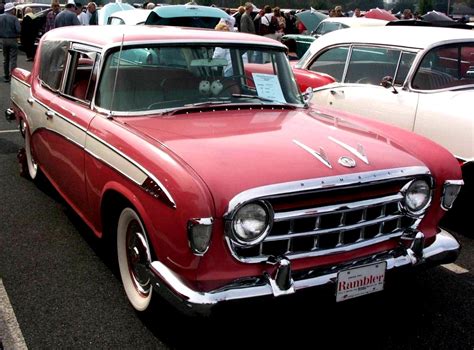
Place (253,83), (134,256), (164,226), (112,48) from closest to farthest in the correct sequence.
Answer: (164,226), (134,256), (112,48), (253,83)

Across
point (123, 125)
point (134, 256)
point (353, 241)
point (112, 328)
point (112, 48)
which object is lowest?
point (112, 328)

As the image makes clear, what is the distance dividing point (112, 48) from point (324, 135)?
152cm

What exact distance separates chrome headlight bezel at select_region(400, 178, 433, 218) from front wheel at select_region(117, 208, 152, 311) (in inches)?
55.3

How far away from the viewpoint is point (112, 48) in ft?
12.1

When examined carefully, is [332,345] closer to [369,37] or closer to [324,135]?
[324,135]

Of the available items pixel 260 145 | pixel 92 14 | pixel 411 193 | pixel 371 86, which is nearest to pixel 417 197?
pixel 411 193

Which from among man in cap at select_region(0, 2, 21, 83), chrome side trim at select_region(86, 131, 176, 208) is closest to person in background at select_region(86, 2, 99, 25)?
man in cap at select_region(0, 2, 21, 83)

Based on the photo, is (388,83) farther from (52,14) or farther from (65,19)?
(52,14)

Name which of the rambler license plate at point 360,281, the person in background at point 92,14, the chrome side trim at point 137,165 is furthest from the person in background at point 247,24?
the rambler license plate at point 360,281

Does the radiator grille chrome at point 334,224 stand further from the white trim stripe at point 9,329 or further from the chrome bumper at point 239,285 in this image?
the white trim stripe at point 9,329

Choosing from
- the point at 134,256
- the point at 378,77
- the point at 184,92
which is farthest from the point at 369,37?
the point at 134,256

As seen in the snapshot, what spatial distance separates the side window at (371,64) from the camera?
5.60 m

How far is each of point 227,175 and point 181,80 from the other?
126 centimetres

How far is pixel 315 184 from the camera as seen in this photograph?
8.79 ft
